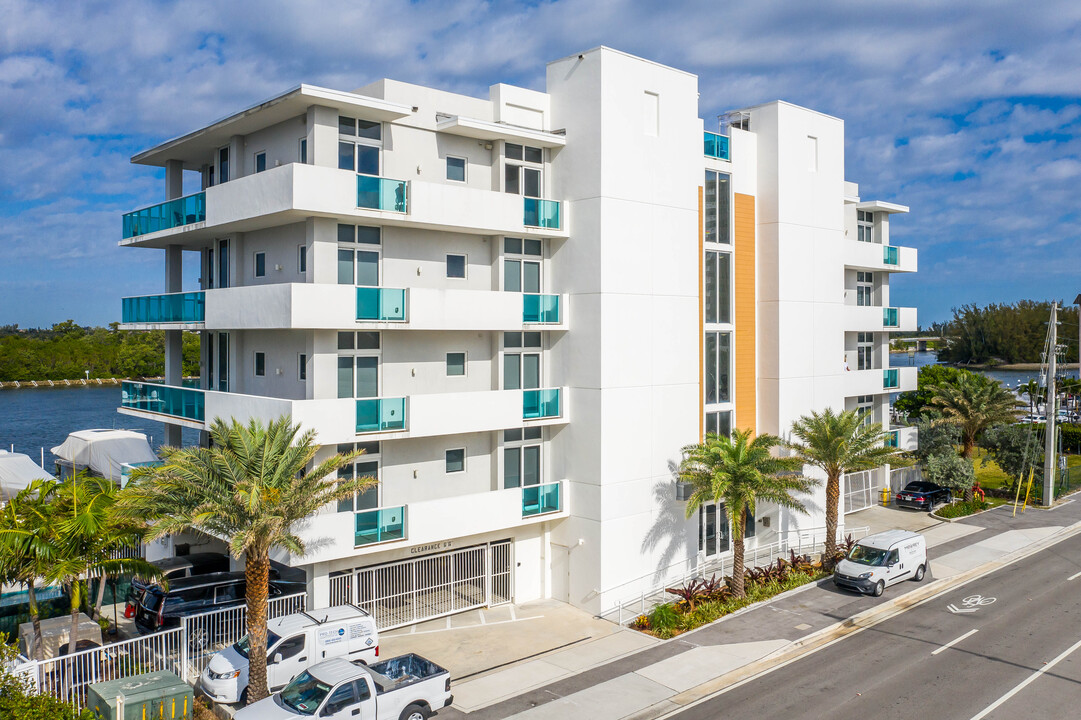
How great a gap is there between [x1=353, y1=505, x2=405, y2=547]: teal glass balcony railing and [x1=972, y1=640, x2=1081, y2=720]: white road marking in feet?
45.4

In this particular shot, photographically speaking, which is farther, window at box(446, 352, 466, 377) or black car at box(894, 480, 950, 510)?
black car at box(894, 480, 950, 510)

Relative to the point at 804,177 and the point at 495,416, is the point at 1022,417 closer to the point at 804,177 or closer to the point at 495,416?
the point at 804,177

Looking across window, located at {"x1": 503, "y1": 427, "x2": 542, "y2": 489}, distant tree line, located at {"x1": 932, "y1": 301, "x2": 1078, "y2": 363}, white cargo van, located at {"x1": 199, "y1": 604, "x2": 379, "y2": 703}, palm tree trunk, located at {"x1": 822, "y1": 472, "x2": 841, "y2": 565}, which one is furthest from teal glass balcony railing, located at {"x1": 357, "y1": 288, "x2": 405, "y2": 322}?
distant tree line, located at {"x1": 932, "y1": 301, "x2": 1078, "y2": 363}

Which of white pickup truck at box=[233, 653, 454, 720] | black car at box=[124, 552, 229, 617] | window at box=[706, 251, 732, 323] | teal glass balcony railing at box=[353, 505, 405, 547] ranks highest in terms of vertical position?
window at box=[706, 251, 732, 323]

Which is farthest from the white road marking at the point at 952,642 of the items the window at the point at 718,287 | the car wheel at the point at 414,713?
the car wheel at the point at 414,713

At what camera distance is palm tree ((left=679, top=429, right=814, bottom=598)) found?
23125 mm

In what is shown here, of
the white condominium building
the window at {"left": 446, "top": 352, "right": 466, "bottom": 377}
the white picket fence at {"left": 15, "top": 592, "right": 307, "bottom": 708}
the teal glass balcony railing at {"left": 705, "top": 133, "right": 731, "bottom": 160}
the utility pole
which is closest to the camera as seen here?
the white picket fence at {"left": 15, "top": 592, "right": 307, "bottom": 708}

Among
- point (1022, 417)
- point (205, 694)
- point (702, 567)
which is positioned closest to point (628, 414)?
point (702, 567)

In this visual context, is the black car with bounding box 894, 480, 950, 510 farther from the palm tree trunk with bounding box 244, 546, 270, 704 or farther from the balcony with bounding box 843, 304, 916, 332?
the palm tree trunk with bounding box 244, 546, 270, 704

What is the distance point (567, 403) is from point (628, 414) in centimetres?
189

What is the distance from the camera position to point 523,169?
969 inches

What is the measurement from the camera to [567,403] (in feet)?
80.9

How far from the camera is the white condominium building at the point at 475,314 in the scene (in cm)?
2088

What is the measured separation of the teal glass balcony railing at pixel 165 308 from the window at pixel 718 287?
1620 cm
